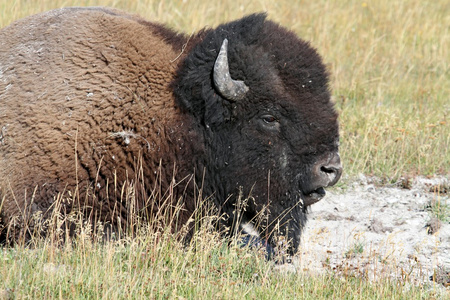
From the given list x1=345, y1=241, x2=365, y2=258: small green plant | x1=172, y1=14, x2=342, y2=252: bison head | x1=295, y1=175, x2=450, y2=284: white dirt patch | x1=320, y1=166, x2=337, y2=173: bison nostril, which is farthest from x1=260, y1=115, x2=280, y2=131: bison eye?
x1=345, y1=241, x2=365, y2=258: small green plant

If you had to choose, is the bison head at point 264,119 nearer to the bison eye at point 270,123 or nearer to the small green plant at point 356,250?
the bison eye at point 270,123

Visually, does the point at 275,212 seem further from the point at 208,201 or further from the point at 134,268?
the point at 134,268

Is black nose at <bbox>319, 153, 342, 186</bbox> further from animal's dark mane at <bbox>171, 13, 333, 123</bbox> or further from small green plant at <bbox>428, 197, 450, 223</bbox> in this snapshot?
small green plant at <bbox>428, 197, 450, 223</bbox>

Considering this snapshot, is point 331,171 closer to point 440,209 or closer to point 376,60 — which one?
point 440,209

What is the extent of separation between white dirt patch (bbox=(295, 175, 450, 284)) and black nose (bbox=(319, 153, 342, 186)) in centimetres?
39

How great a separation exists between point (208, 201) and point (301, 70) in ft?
4.08

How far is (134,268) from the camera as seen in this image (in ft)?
13.1

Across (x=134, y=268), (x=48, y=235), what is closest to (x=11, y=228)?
(x=48, y=235)

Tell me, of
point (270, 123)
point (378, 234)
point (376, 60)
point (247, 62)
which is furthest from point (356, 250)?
point (376, 60)

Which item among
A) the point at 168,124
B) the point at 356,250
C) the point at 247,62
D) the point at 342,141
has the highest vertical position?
the point at 247,62

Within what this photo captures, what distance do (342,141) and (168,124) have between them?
3275 mm

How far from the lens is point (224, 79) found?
454cm

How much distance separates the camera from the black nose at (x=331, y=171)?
4688mm

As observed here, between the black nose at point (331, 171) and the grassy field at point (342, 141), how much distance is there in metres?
0.79
